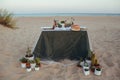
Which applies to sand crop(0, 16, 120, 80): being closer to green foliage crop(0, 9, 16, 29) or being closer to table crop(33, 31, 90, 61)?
table crop(33, 31, 90, 61)

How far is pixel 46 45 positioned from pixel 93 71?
38.1 inches

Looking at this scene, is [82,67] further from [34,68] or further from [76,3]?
[76,3]

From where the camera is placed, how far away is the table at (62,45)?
10.9 ft

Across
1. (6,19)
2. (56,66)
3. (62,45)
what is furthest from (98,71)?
(6,19)

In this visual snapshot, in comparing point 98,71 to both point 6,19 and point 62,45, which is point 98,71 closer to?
point 62,45

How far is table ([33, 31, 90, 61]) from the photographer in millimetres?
3336

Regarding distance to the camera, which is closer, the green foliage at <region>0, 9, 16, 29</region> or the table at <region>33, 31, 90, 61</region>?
the table at <region>33, 31, 90, 61</region>

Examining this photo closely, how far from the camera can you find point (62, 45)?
11.2 feet

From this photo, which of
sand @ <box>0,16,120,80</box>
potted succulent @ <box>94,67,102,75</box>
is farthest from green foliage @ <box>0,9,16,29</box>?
potted succulent @ <box>94,67,102,75</box>

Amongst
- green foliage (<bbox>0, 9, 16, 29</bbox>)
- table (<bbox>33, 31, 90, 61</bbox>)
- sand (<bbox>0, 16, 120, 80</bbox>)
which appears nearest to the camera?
sand (<bbox>0, 16, 120, 80</bbox>)

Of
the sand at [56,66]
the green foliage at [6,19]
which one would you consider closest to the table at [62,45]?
the sand at [56,66]

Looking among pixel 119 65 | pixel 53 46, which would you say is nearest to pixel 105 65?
pixel 119 65

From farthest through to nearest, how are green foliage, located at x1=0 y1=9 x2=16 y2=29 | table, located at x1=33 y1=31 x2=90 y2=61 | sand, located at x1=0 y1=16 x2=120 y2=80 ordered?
green foliage, located at x1=0 y1=9 x2=16 y2=29 → table, located at x1=33 y1=31 x2=90 y2=61 → sand, located at x1=0 y1=16 x2=120 y2=80

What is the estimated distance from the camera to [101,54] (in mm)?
3662
